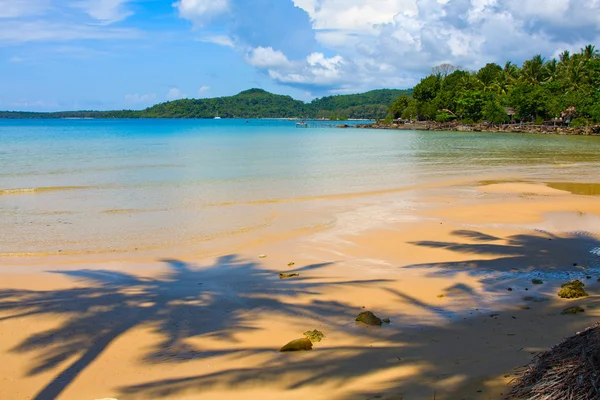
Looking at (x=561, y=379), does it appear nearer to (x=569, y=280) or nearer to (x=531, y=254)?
(x=569, y=280)

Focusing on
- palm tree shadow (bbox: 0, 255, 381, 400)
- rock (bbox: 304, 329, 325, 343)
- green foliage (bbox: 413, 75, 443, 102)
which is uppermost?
green foliage (bbox: 413, 75, 443, 102)

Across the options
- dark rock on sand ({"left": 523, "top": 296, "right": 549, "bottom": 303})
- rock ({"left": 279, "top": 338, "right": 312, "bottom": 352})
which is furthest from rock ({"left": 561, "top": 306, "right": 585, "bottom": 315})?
rock ({"left": 279, "top": 338, "right": 312, "bottom": 352})

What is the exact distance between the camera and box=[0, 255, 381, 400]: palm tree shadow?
537cm

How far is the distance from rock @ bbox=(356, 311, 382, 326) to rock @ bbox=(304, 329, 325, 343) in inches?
25.3

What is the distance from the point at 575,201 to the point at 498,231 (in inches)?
248

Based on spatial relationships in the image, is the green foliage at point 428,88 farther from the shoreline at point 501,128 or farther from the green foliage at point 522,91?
the shoreline at point 501,128

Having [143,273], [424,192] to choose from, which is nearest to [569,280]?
[143,273]

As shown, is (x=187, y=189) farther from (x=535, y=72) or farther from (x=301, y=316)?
(x=535, y=72)

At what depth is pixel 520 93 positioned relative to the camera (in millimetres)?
81438

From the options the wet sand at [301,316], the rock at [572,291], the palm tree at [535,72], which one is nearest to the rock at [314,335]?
the wet sand at [301,316]

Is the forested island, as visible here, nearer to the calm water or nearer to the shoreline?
the shoreline

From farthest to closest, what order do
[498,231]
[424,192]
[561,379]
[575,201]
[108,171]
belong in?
1. [108,171]
2. [424,192]
3. [575,201]
4. [498,231]
5. [561,379]

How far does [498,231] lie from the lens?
11.6m

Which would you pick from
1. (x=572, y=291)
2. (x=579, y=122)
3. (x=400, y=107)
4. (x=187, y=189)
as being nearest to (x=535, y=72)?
(x=579, y=122)
